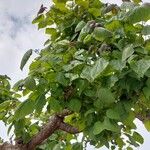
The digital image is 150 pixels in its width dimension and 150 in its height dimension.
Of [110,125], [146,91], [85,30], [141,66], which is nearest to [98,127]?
[110,125]

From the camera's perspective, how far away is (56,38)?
143 inches

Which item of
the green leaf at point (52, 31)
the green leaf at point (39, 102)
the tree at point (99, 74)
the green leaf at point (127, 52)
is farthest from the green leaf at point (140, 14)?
the green leaf at point (52, 31)

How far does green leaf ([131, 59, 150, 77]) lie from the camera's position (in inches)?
100

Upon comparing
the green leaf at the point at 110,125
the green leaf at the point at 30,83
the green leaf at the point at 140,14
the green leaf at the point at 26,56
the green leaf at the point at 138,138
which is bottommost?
the green leaf at the point at 138,138

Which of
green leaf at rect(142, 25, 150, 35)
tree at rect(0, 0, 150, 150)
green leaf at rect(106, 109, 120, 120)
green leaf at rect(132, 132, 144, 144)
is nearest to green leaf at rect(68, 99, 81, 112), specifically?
tree at rect(0, 0, 150, 150)

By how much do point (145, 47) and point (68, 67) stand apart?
20.6 inches

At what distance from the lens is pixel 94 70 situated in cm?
256

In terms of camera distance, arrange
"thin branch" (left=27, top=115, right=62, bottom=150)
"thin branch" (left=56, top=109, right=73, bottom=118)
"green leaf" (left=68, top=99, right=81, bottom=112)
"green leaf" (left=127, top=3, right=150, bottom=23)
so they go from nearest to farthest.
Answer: "green leaf" (left=127, top=3, right=150, bottom=23)
"green leaf" (left=68, top=99, right=81, bottom=112)
"thin branch" (left=56, top=109, right=73, bottom=118)
"thin branch" (left=27, top=115, right=62, bottom=150)

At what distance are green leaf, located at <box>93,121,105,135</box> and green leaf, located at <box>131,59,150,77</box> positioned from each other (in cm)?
45

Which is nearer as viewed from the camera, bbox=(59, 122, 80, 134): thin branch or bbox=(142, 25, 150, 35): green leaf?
bbox=(142, 25, 150, 35): green leaf

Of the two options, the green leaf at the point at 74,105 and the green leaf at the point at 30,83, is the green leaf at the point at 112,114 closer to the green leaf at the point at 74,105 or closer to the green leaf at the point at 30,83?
the green leaf at the point at 74,105

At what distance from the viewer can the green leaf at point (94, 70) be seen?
2541 mm

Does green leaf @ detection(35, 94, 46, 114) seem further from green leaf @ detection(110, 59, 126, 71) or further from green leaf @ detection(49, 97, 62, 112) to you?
green leaf @ detection(110, 59, 126, 71)

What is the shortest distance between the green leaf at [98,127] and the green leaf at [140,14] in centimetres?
69
